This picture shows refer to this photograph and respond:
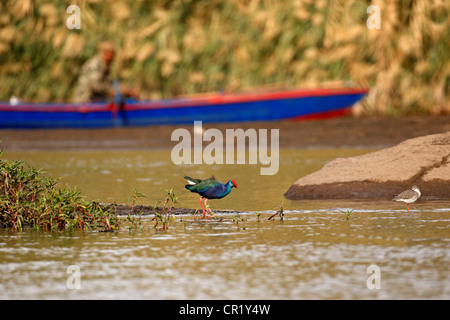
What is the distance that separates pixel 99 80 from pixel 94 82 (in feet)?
0.41

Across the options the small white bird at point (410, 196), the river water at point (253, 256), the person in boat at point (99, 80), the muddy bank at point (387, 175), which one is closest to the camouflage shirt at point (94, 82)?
the person in boat at point (99, 80)

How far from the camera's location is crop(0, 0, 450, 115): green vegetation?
21.9 m

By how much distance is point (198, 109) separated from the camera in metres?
22.7

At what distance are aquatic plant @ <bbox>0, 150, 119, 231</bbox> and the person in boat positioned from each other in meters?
13.2

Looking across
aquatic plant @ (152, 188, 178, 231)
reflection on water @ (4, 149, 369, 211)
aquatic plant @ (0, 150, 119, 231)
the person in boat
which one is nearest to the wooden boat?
the person in boat

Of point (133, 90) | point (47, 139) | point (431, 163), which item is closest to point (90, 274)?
point (431, 163)

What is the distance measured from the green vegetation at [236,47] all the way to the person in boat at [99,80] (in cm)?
65

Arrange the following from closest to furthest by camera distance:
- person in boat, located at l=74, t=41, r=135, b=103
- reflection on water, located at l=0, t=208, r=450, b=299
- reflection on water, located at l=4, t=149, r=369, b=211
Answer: reflection on water, located at l=0, t=208, r=450, b=299 → reflection on water, located at l=4, t=149, r=369, b=211 → person in boat, located at l=74, t=41, r=135, b=103

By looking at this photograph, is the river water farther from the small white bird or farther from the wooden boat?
the wooden boat

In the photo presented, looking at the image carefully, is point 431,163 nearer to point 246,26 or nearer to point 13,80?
point 246,26

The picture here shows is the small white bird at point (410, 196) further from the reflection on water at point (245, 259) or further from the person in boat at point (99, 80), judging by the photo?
the person in boat at point (99, 80)

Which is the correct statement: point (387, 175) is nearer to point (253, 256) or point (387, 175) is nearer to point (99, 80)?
point (253, 256)

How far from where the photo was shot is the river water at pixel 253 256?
263 inches

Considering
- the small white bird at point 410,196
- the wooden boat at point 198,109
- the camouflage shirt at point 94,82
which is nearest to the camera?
the small white bird at point 410,196
